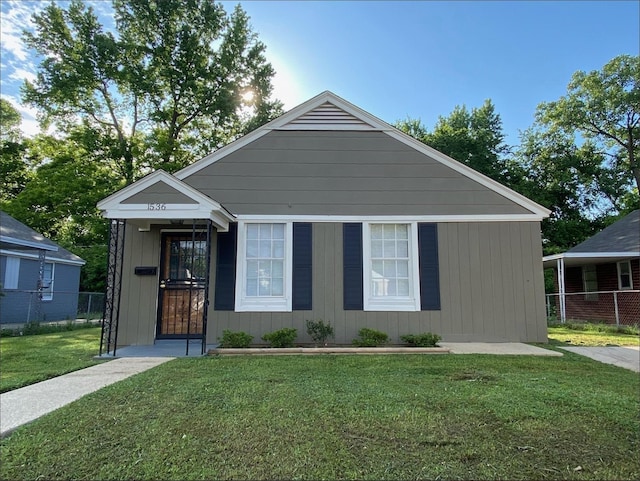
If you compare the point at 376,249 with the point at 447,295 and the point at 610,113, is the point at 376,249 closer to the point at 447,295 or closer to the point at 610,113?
the point at 447,295

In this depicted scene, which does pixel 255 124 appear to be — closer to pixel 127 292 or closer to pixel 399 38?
pixel 399 38

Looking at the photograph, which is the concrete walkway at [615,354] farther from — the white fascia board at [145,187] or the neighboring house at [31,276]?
the neighboring house at [31,276]

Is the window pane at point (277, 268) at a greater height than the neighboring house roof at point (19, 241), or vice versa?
the neighboring house roof at point (19, 241)

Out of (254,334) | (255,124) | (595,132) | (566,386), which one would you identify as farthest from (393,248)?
(595,132)

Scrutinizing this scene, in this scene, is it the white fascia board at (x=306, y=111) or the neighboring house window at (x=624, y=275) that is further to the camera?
the neighboring house window at (x=624, y=275)

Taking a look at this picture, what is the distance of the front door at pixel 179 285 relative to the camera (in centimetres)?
815

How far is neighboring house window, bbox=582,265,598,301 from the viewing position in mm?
16056

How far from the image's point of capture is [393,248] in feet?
27.7

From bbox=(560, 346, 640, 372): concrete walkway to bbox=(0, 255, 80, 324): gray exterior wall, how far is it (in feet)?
48.6

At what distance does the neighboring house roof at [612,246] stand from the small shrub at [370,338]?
9782 mm

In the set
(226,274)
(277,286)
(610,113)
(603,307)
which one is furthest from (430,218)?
(610,113)

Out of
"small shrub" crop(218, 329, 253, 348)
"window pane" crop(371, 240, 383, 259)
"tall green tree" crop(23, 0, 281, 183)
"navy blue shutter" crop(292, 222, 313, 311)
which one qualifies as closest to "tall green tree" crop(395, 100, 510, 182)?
"tall green tree" crop(23, 0, 281, 183)

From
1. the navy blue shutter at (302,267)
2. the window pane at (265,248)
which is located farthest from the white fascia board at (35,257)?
the navy blue shutter at (302,267)

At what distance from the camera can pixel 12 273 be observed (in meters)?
15.2
